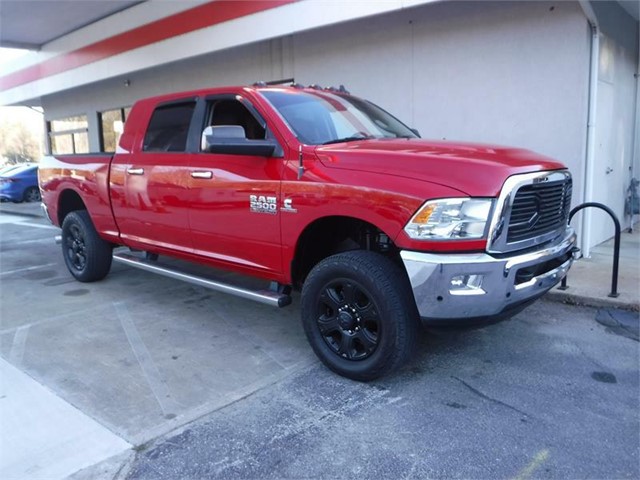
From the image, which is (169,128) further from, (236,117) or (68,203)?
(68,203)

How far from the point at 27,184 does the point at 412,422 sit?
1969 centimetres

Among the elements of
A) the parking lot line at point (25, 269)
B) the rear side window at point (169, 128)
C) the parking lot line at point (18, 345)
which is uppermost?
the rear side window at point (169, 128)

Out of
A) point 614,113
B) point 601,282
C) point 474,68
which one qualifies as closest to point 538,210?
point 601,282

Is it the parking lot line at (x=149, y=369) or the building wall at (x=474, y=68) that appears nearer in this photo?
the parking lot line at (x=149, y=369)

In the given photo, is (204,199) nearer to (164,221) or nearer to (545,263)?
(164,221)

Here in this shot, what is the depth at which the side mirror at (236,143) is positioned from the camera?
162 inches

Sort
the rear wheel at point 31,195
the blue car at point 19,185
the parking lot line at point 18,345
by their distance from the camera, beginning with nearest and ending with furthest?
the parking lot line at point 18,345, the blue car at point 19,185, the rear wheel at point 31,195

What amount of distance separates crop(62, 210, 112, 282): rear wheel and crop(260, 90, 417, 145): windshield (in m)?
3.15

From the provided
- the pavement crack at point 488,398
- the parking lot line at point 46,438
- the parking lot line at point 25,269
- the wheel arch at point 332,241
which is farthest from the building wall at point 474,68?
the parking lot line at point 46,438

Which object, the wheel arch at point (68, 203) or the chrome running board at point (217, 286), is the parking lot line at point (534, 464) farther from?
the wheel arch at point (68, 203)

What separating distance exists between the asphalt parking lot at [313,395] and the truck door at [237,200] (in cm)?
82

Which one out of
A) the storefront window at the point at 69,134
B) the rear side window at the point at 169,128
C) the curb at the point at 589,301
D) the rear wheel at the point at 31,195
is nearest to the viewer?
the rear side window at the point at 169,128

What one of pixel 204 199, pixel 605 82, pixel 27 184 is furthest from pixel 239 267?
pixel 27 184

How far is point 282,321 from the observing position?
5.29 metres
